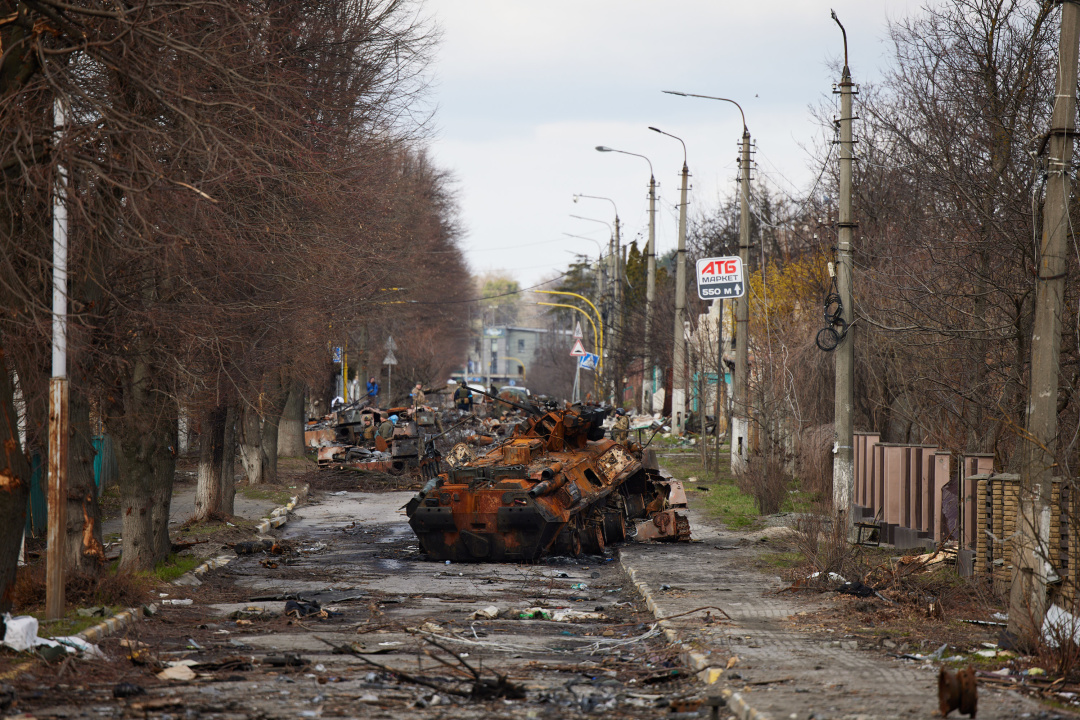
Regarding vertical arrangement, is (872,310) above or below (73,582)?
above

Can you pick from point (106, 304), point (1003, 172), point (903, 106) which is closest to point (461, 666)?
point (106, 304)

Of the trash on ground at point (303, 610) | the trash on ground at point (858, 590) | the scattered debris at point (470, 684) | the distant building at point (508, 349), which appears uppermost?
the distant building at point (508, 349)

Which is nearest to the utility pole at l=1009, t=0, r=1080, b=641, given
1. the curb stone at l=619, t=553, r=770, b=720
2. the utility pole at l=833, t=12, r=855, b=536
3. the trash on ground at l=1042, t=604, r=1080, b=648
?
the trash on ground at l=1042, t=604, r=1080, b=648

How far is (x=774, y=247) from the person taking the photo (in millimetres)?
44656

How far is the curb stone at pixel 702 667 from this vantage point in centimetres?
753

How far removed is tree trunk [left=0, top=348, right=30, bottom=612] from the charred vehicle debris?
7736 mm

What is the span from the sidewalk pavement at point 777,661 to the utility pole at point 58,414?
579 cm

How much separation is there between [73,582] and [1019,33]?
577 inches

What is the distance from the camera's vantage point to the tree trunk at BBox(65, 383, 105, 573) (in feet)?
40.3

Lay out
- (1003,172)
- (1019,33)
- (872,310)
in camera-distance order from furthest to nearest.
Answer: (872,310), (1019,33), (1003,172)

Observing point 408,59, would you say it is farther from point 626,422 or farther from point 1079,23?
point 1079,23

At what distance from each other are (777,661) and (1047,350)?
3.44 meters

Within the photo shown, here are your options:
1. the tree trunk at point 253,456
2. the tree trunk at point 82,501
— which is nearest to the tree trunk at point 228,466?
the tree trunk at point 253,456

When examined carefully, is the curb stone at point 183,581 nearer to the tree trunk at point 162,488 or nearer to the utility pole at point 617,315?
the tree trunk at point 162,488
